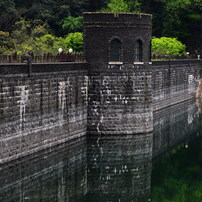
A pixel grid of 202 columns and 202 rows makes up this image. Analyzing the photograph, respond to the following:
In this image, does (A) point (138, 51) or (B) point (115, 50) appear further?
(A) point (138, 51)

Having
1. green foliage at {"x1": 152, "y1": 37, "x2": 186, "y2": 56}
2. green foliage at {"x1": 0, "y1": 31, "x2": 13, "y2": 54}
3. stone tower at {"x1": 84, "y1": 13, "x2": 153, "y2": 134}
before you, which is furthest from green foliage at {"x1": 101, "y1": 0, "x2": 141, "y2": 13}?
stone tower at {"x1": 84, "y1": 13, "x2": 153, "y2": 134}

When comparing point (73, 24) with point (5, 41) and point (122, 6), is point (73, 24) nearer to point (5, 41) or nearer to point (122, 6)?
point (122, 6)

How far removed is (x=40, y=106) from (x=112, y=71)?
8231mm

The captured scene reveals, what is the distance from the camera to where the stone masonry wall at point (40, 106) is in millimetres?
32181

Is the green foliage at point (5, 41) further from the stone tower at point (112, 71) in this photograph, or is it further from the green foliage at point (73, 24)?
the stone tower at point (112, 71)

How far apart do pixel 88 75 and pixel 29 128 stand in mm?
9301

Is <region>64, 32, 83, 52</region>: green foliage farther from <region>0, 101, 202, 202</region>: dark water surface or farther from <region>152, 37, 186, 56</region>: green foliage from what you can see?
<region>0, 101, 202, 202</region>: dark water surface

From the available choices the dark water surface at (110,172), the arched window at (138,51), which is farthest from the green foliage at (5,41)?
the dark water surface at (110,172)

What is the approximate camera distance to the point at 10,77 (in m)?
32.4

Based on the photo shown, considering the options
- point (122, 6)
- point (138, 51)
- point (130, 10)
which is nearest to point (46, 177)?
point (138, 51)

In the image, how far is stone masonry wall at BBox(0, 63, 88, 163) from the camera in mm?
32181

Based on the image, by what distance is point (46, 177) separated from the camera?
3103 centimetres

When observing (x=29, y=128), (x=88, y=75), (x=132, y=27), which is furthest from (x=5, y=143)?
(x=132, y=27)

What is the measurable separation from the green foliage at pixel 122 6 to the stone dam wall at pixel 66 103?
4577cm
